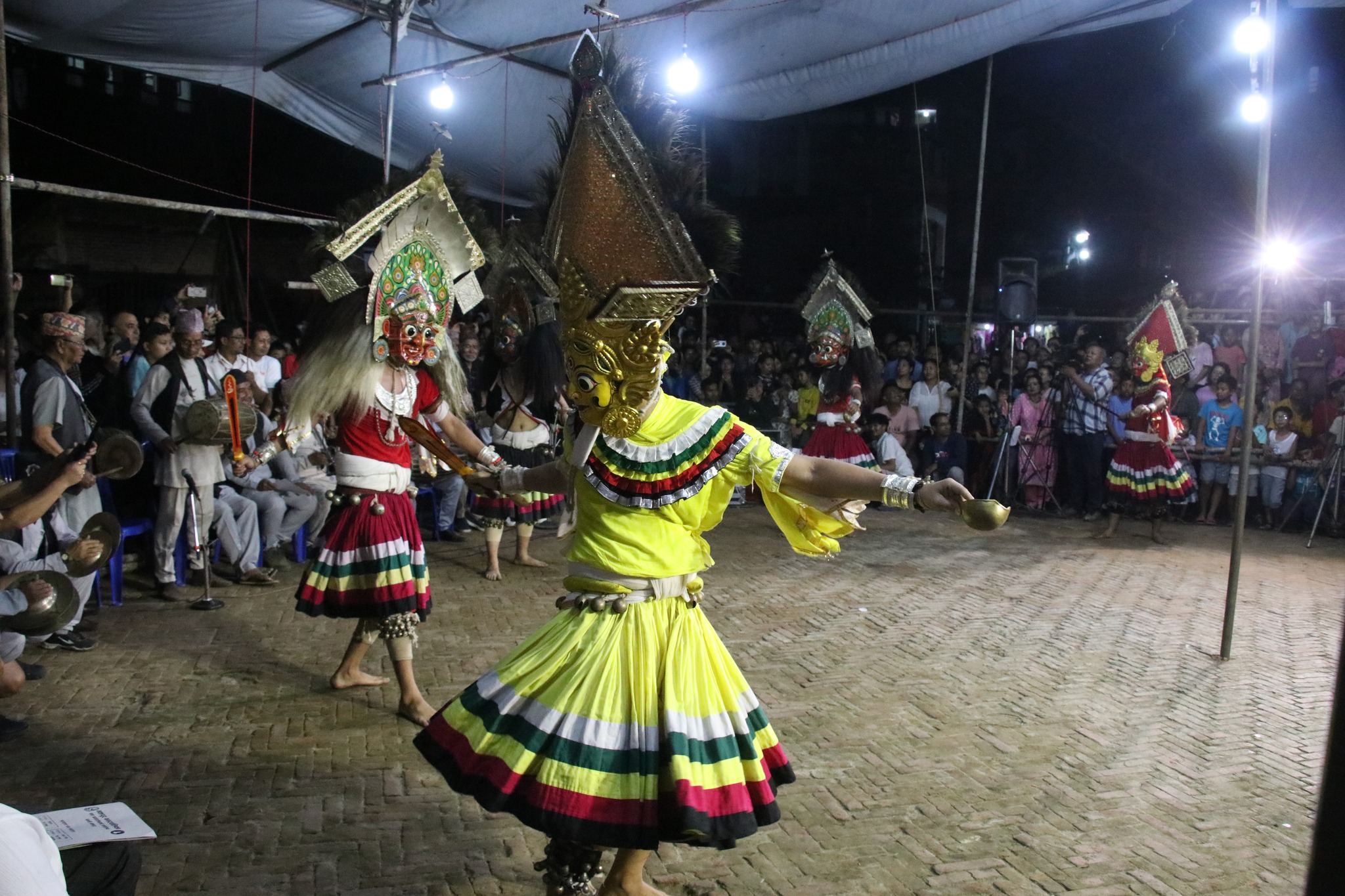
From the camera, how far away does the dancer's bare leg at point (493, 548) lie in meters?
8.02

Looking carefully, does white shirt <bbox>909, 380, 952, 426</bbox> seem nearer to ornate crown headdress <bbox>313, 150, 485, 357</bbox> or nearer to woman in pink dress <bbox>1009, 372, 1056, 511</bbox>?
woman in pink dress <bbox>1009, 372, 1056, 511</bbox>

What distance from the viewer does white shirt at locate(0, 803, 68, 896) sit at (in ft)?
5.74

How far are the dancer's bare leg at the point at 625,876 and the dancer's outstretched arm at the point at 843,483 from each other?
1.27 m

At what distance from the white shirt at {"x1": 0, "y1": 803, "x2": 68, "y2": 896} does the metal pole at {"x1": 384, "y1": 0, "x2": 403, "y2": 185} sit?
7.07 metres

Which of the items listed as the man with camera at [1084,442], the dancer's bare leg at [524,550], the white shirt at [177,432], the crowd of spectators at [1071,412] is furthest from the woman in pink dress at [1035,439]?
the white shirt at [177,432]

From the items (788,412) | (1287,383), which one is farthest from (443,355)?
(1287,383)

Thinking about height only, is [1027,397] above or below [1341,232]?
below

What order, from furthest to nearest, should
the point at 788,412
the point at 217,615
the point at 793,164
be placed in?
the point at 793,164 → the point at 788,412 → the point at 217,615

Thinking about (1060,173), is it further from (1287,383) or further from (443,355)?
(443,355)

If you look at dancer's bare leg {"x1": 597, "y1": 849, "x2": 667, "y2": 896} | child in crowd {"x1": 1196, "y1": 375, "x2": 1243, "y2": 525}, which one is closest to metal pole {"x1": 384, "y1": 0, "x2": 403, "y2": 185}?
dancer's bare leg {"x1": 597, "y1": 849, "x2": 667, "y2": 896}

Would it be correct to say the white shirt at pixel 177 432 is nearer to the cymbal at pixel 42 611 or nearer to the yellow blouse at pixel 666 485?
the cymbal at pixel 42 611

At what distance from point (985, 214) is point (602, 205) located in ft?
56.0

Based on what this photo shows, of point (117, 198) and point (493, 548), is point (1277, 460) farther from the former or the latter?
point (117, 198)

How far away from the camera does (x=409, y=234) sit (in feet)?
16.0
